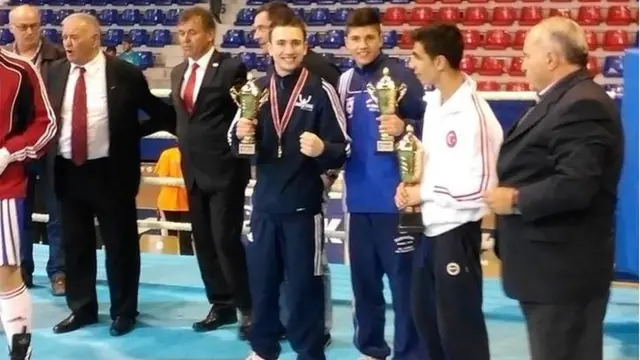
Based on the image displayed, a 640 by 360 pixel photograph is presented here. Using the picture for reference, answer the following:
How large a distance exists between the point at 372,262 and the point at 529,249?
113 cm

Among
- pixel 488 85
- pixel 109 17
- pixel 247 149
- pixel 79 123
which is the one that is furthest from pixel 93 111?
pixel 109 17

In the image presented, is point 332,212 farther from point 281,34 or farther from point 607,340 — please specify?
point 281,34

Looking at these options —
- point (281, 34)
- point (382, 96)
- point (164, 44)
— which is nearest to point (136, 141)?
point (281, 34)

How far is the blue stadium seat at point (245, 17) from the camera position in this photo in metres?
14.1

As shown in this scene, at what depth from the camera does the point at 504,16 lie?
12.7m

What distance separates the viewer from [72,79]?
15.7 ft

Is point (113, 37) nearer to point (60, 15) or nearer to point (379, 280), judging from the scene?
point (60, 15)

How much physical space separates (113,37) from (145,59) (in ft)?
3.09

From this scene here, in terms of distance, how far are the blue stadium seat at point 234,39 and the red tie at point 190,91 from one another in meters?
9.27

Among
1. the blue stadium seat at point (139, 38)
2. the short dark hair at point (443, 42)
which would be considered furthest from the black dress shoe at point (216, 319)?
the blue stadium seat at point (139, 38)

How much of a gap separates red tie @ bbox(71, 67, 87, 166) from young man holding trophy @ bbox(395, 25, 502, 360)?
6.21 feet

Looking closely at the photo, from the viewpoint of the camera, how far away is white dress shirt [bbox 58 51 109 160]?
4754 millimetres

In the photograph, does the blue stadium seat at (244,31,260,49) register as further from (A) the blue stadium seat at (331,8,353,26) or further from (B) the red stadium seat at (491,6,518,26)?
(B) the red stadium seat at (491,6,518,26)

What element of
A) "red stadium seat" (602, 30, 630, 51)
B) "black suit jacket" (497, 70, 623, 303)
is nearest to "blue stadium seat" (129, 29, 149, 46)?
"red stadium seat" (602, 30, 630, 51)
